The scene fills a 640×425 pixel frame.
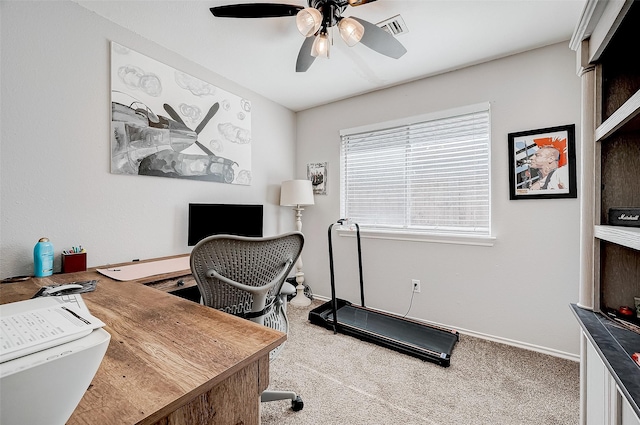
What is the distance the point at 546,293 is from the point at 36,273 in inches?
135

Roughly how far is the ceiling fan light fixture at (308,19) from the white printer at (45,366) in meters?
1.61

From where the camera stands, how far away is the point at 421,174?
2.66m

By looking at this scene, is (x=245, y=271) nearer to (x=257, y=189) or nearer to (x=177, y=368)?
(x=177, y=368)

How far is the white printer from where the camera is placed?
327mm

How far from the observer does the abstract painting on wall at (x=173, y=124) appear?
1934mm

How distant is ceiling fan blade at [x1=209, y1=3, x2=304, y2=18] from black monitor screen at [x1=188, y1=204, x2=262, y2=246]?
55.9 inches

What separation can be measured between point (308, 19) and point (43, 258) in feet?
6.60

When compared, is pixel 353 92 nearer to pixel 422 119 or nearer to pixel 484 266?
pixel 422 119

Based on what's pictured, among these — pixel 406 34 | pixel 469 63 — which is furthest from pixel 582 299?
pixel 469 63

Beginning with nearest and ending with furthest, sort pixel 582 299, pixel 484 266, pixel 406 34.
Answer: pixel 582 299 → pixel 406 34 → pixel 484 266

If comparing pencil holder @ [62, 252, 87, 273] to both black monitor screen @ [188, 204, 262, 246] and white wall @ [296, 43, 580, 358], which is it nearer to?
black monitor screen @ [188, 204, 262, 246]

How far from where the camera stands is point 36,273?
5.02 ft

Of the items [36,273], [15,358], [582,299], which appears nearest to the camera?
[15,358]

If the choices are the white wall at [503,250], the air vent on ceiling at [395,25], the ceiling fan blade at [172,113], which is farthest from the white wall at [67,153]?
the white wall at [503,250]
